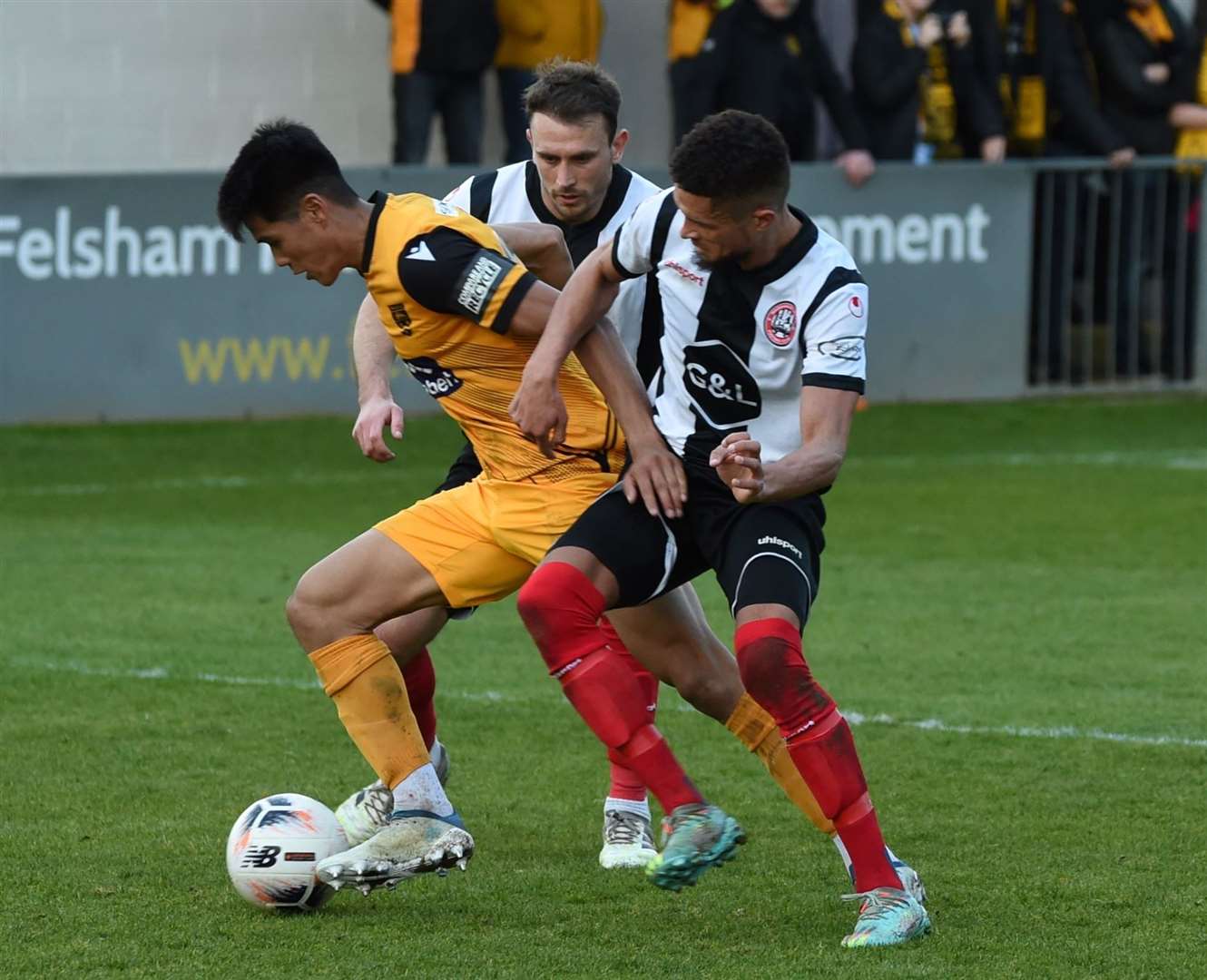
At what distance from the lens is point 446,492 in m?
5.41

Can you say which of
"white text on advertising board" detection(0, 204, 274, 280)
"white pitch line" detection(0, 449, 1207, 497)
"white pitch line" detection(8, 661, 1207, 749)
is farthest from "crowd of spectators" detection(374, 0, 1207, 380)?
"white pitch line" detection(8, 661, 1207, 749)

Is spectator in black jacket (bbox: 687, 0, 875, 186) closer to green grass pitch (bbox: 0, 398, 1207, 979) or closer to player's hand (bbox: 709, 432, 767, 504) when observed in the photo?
green grass pitch (bbox: 0, 398, 1207, 979)

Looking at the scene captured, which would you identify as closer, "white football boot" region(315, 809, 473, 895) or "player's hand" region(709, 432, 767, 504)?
"player's hand" region(709, 432, 767, 504)

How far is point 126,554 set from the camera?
9945mm

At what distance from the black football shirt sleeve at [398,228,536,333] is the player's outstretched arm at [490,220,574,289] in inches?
16.7

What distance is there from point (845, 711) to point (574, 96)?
2.39 metres

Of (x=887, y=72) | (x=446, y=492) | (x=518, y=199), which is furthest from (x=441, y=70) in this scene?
(x=446, y=492)

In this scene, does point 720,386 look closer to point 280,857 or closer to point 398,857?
point 398,857

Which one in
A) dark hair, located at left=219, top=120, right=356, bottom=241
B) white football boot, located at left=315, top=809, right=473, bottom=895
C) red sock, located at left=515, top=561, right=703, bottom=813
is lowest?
white football boot, located at left=315, top=809, right=473, bottom=895

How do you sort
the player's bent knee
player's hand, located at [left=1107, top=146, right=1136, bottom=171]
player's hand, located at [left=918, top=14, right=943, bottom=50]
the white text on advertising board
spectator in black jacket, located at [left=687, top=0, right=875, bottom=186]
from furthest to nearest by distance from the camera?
player's hand, located at [left=1107, top=146, right=1136, bottom=171] → player's hand, located at [left=918, top=14, right=943, bottom=50] → spectator in black jacket, located at [left=687, top=0, right=875, bottom=186] → the white text on advertising board → the player's bent knee

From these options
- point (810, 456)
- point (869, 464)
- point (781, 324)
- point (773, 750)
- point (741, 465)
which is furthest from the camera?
point (869, 464)

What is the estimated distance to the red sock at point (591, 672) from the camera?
4.85 metres

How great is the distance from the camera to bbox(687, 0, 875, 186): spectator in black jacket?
556 inches

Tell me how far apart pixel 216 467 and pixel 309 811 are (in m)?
7.54
